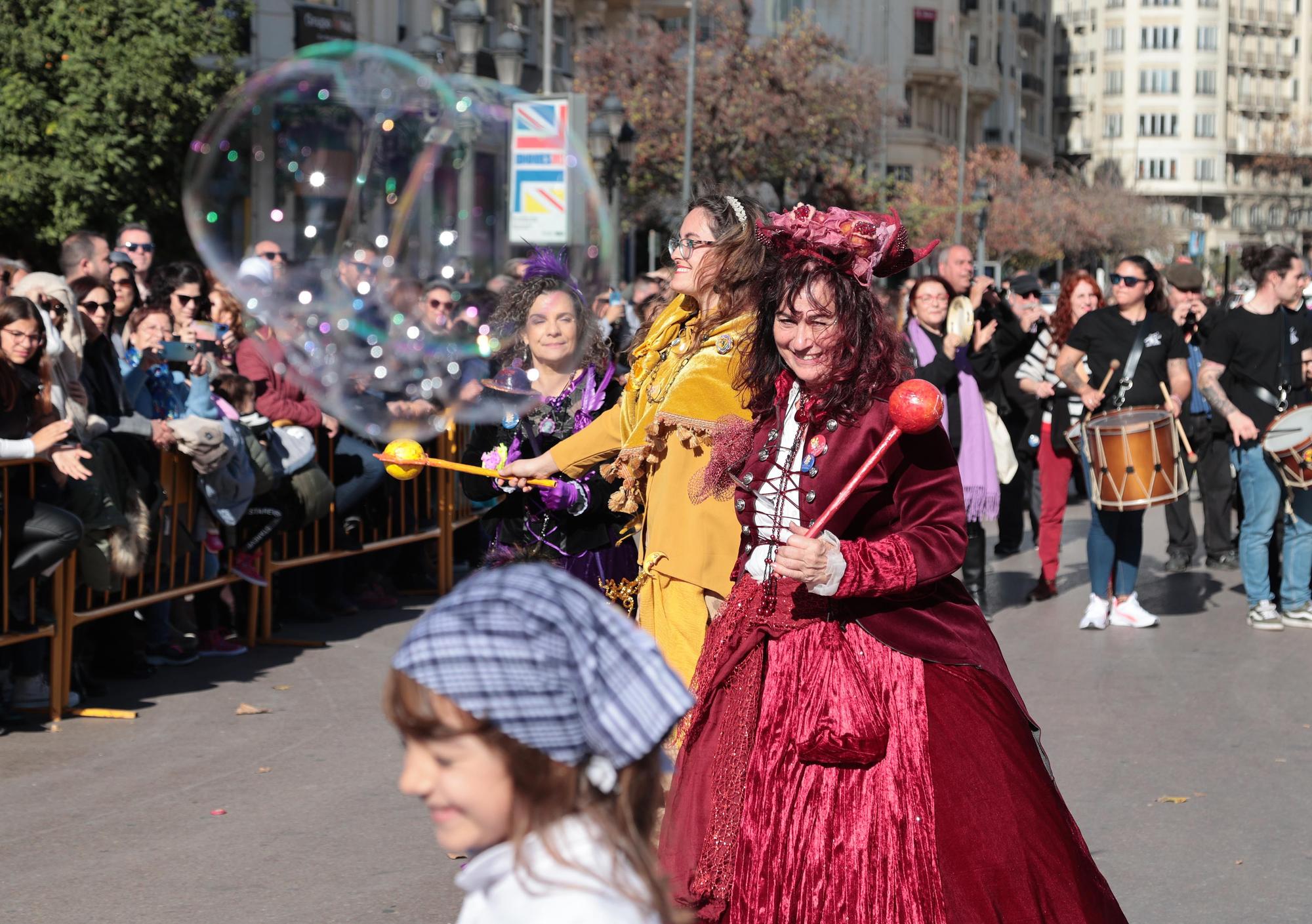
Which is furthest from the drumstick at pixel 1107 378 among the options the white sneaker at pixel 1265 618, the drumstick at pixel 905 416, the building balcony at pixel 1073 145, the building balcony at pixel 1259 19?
the building balcony at pixel 1259 19

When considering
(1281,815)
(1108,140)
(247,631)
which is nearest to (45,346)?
(247,631)

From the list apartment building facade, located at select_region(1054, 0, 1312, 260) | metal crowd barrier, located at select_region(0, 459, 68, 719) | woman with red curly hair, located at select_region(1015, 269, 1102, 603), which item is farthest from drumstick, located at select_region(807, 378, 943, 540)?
apartment building facade, located at select_region(1054, 0, 1312, 260)

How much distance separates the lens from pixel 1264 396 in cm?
964

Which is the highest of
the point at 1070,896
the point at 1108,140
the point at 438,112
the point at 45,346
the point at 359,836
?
the point at 1108,140

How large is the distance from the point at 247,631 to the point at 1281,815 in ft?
16.8

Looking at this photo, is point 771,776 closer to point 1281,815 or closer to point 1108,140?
point 1281,815

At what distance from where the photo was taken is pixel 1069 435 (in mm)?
10273

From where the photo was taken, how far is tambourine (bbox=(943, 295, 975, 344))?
30.8 ft

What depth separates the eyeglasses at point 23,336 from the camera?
22.9 feet

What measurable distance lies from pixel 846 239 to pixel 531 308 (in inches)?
72.2

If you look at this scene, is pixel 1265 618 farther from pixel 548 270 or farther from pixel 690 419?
pixel 690 419

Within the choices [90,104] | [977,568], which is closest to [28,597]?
[977,568]

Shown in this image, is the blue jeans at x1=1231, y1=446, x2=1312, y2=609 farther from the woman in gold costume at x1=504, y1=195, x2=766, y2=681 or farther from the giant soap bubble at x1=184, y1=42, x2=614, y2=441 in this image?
the woman in gold costume at x1=504, y1=195, x2=766, y2=681

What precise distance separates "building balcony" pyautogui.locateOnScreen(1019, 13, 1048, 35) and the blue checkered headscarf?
9006 centimetres
